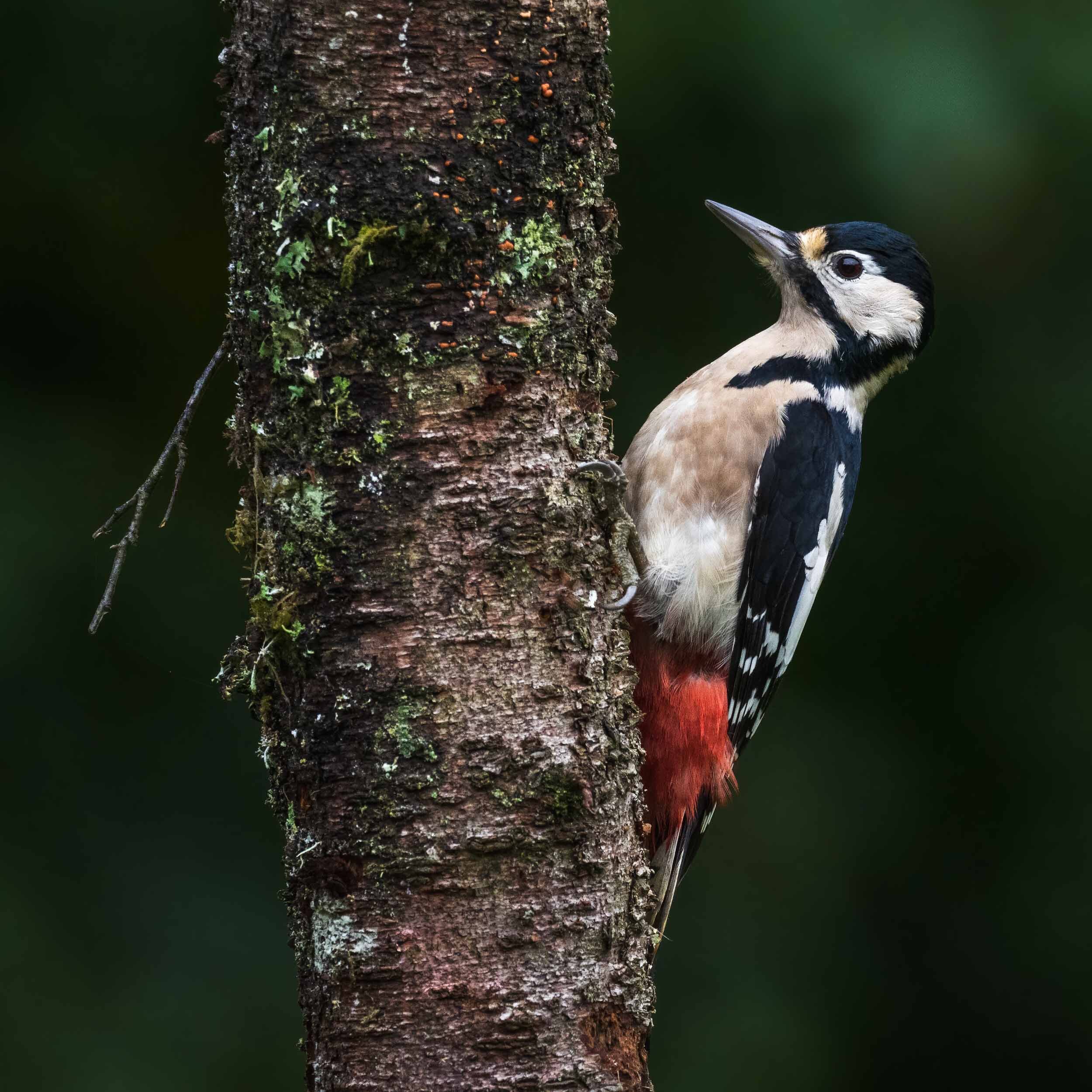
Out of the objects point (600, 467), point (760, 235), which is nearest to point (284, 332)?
point (600, 467)

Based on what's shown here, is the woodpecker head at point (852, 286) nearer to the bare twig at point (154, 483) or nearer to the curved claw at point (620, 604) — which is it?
the curved claw at point (620, 604)

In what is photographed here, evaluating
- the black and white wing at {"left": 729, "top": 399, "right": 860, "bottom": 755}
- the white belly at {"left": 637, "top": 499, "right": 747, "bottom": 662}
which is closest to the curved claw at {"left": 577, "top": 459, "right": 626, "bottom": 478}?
the white belly at {"left": 637, "top": 499, "right": 747, "bottom": 662}

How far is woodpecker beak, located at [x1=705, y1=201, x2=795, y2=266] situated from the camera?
317 cm

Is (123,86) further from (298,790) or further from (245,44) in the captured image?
(298,790)

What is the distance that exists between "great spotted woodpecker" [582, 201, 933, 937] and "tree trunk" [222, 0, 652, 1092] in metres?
0.91

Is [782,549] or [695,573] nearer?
[695,573]

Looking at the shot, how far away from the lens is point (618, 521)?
2.15m

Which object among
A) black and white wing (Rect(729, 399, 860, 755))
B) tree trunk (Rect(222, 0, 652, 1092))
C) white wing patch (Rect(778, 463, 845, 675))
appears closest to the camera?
tree trunk (Rect(222, 0, 652, 1092))

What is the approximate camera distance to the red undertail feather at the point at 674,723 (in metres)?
2.82

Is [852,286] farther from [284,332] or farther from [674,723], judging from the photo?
[284,332]

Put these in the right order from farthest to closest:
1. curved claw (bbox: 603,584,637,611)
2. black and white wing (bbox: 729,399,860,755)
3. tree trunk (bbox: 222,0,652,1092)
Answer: black and white wing (bbox: 729,399,860,755), curved claw (bbox: 603,584,637,611), tree trunk (bbox: 222,0,652,1092)

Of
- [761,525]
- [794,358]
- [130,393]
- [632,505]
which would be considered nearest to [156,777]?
[130,393]

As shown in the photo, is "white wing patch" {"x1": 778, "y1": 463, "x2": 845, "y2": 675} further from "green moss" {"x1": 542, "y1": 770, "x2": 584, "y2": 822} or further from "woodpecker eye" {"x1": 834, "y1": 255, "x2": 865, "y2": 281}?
"green moss" {"x1": 542, "y1": 770, "x2": 584, "y2": 822}

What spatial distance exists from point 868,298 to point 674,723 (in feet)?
3.83
